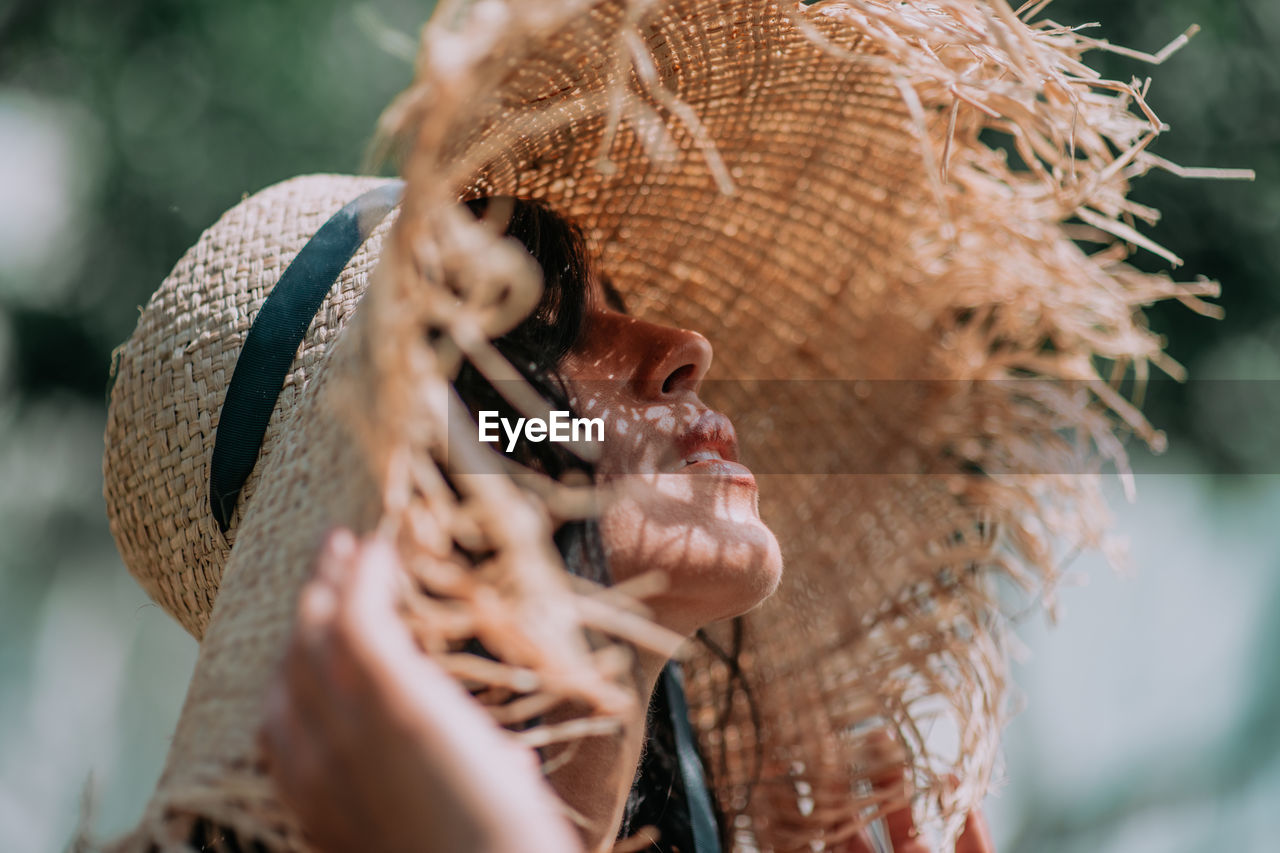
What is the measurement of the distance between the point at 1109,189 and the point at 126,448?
0.73m

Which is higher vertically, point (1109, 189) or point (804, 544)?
point (1109, 189)

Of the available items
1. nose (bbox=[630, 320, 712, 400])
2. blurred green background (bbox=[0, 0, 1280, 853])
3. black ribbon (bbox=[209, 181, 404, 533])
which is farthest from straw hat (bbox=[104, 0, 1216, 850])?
blurred green background (bbox=[0, 0, 1280, 853])

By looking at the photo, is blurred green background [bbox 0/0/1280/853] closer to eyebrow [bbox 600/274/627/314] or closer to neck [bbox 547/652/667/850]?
eyebrow [bbox 600/274/627/314]

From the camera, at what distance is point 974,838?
82 centimetres

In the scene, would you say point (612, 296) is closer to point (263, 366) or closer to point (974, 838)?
point (263, 366)

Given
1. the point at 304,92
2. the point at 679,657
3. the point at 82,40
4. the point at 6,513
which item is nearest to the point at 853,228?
the point at 679,657

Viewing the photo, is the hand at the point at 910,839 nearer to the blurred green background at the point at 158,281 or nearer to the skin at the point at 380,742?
the skin at the point at 380,742

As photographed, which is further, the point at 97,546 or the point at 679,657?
the point at 97,546

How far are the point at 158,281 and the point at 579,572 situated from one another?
1386 millimetres

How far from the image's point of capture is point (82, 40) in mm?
1609

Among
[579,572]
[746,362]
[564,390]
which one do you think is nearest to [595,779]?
[579,572]

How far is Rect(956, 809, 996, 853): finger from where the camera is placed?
32.1 inches

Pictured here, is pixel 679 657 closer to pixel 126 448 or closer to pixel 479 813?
pixel 126 448

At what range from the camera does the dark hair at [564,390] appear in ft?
1.88
